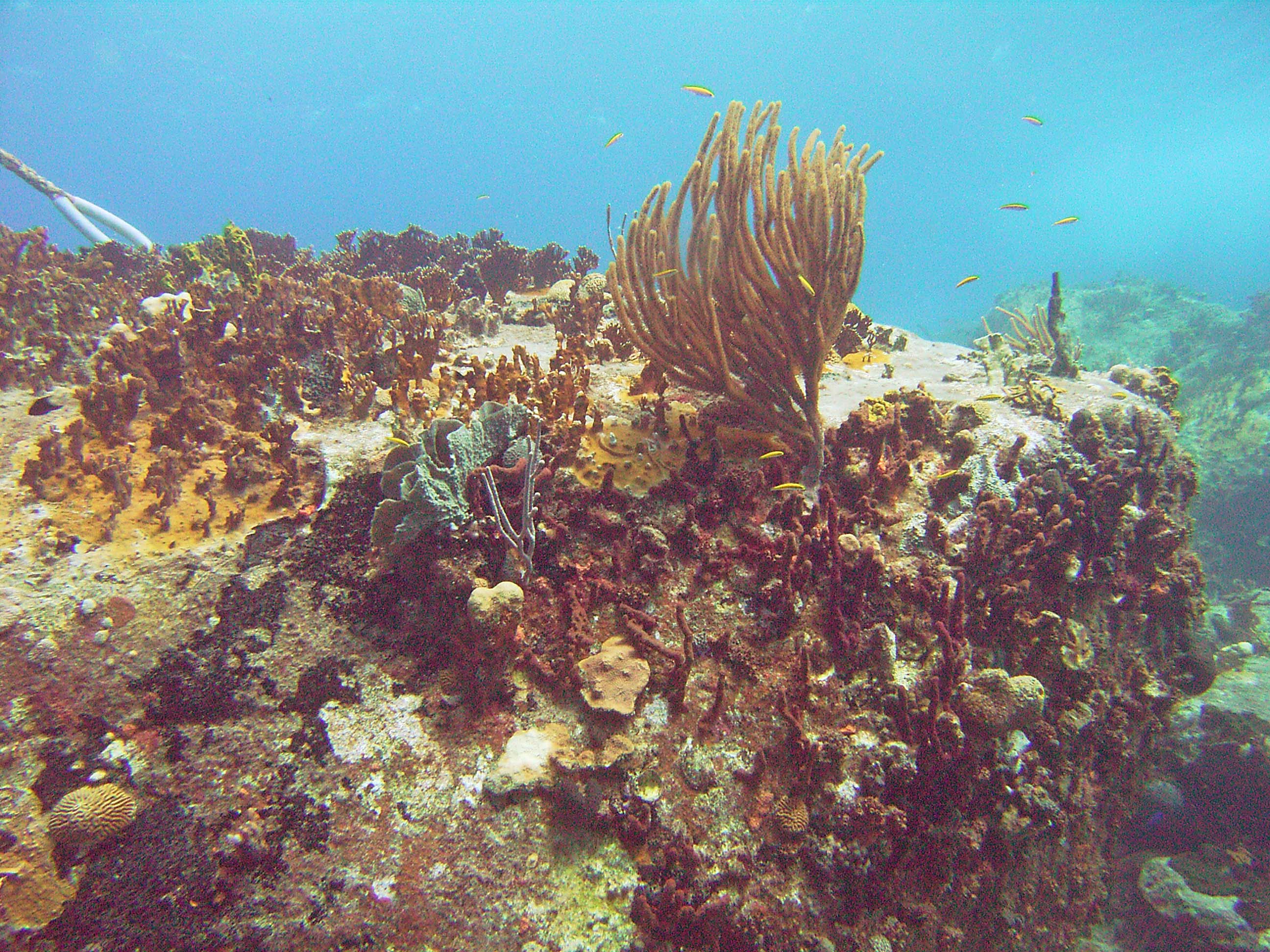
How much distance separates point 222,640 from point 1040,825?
499 cm

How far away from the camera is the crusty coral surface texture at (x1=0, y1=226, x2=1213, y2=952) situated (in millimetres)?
2473

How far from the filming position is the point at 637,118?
11419 cm

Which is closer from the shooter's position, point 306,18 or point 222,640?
point 222,640

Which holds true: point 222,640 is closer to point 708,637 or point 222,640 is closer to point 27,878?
point 27,878

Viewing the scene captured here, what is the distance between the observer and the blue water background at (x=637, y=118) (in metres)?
66.5

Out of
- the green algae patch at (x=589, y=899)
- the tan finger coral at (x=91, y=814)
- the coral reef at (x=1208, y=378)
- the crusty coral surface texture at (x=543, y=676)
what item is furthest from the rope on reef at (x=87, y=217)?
the coral reef at (x=1208, y=378)

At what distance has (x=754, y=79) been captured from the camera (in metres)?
99.3

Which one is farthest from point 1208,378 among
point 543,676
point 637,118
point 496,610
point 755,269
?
point 637,118

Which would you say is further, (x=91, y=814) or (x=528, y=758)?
(x=528, y=758)

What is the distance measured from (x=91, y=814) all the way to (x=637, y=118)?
13693 cm

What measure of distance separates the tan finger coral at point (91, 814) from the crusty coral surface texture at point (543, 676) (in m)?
0.04

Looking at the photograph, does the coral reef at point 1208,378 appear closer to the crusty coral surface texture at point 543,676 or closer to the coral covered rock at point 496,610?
the crusty coral surface texture at point 543,676

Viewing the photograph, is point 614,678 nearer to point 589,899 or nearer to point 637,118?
point 589,899

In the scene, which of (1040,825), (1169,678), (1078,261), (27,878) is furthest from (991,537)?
(1078,261)
